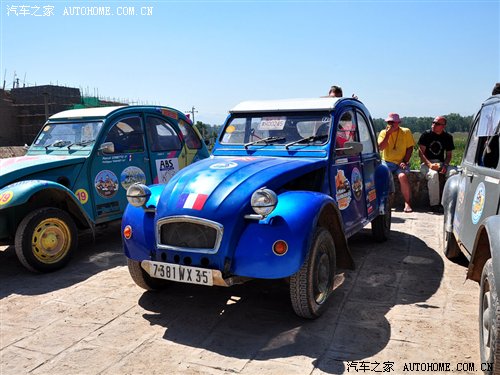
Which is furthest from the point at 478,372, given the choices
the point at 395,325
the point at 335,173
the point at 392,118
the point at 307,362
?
the point at 392,118

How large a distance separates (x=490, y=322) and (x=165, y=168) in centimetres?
529

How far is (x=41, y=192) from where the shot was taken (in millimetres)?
5277

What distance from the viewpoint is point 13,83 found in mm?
29828

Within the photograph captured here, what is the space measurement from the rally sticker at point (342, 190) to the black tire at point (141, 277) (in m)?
2.02

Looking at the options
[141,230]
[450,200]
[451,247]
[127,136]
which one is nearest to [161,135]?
[127,136]

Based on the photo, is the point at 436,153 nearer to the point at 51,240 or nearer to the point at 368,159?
the point at 368,159

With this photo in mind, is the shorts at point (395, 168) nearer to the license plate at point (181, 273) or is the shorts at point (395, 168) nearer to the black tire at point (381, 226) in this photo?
the black tire at point (381, 226)

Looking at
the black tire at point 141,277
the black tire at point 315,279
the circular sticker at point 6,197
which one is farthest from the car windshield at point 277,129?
the circular sticker at point 6,197

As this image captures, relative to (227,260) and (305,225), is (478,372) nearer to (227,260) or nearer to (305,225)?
(305,225)

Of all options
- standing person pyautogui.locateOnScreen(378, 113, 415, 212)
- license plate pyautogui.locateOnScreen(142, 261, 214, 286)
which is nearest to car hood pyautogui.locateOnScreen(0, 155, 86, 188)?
license plate pyautogui.locateOnScreen(142, 261, 214, 286)

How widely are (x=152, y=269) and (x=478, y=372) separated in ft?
8.01

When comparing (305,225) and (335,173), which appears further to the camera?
(335,173)

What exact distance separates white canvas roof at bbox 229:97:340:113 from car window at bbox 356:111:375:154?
76 centimetres

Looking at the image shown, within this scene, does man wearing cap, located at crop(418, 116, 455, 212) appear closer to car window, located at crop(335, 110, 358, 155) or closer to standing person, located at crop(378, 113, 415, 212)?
standing person, located at crop(378, 113, 415, 212)
